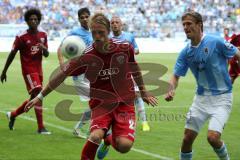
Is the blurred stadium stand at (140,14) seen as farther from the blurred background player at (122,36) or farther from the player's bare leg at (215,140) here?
the player's bare leg at (215,140)

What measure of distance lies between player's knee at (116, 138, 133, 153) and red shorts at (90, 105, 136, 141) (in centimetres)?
8

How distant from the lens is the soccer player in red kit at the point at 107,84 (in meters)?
7.55

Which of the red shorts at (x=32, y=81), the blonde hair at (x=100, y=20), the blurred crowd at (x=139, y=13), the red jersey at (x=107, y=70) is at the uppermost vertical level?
the blonde hair at (x=100, y=20)

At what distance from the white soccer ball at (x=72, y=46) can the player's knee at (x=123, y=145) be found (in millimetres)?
3728

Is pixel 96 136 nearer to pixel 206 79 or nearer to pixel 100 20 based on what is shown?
pixel 100 20

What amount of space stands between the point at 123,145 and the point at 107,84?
0.82 meters

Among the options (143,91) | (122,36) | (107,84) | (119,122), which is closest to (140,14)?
(122,36)

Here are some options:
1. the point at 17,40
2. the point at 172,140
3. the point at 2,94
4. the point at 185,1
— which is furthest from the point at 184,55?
the point at 185,1

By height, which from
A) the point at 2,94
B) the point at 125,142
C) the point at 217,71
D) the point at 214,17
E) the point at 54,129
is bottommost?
the point at 214,17

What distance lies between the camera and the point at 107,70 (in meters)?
7.75

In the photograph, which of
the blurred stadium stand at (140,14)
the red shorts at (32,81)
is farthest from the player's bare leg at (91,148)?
the blurred stadium stand at (140,14)

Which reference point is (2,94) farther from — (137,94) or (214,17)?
(214,17)

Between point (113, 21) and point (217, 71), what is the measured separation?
12.4ft

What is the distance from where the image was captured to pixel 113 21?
11.3 m
